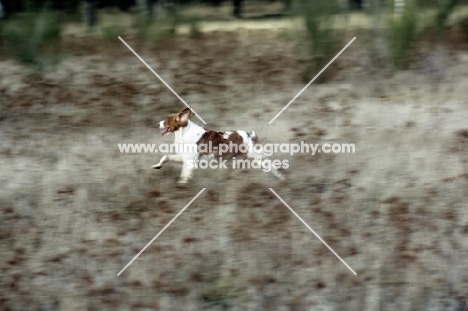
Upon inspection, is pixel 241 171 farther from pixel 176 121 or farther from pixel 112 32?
pixel 112 32

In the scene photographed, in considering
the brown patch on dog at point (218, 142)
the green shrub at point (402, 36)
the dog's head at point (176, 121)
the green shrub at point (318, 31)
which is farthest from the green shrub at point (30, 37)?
the green shrub at point (402, 36)

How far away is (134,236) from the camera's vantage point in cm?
745

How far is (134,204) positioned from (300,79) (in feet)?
13.5

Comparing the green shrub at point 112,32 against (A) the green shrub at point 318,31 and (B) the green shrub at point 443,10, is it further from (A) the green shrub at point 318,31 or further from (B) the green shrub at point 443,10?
(B) the green shrub at point 443,10

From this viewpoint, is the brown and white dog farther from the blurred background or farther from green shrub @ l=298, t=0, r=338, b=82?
green shrub @ l=298, t=0, r=338, b=82

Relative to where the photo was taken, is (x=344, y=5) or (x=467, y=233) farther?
(x=344, y=5)

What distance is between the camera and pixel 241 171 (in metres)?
8.05

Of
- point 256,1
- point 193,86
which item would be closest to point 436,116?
point 193,86

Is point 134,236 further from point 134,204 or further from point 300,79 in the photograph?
point 300,79

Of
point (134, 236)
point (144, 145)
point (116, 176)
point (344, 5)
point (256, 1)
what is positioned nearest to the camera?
point (134, 236)

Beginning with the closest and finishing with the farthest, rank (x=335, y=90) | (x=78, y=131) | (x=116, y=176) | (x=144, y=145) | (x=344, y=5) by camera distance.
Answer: (x=116, y=176), (x=144, y=145), (x=78, y=131), (x=335, y=90), (x=344, y=5)

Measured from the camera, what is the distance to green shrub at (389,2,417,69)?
10359 mm

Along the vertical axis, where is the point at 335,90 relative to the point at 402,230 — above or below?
above

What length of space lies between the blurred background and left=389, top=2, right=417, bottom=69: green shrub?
2 centimetres
